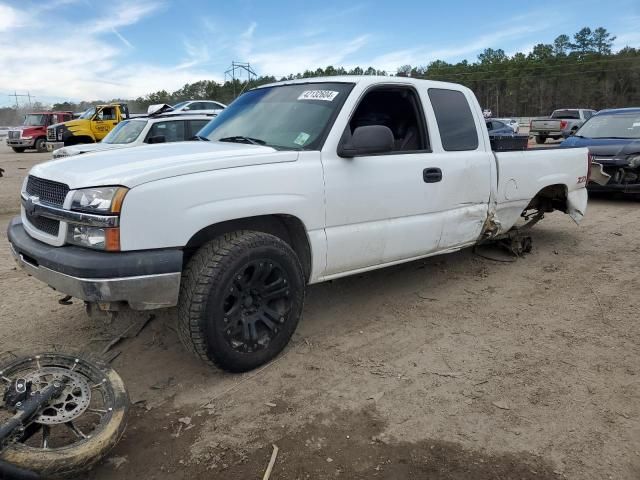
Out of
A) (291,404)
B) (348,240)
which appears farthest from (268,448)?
(348,240)

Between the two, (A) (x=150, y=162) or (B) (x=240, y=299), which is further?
(B) (x=240, y=299)

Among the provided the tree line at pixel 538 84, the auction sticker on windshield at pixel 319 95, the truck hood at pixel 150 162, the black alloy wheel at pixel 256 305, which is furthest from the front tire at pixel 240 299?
the tree line at pixel 538 84

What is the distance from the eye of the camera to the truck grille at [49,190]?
303 centimetres

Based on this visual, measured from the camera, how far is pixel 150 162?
10.1ft

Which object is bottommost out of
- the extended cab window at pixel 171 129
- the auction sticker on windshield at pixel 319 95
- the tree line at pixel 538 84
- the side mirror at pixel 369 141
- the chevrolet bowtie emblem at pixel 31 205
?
the chevrolet bowtie emblem at pixel 31 205

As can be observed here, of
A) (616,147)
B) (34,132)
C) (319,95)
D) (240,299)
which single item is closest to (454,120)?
(319,95)

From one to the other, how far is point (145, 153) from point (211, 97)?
62.7 meters

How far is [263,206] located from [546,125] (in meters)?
25.5

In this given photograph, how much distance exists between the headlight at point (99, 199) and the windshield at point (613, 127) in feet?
32.0

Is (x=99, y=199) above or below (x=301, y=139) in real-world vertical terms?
below

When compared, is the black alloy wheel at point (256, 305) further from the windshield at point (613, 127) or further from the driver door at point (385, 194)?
the windshield at point (613, 127)

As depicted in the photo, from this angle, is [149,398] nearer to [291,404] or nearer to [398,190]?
[291,404]

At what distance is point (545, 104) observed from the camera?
253 ft

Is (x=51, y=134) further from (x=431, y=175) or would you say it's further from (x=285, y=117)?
(x=431, y=175)
